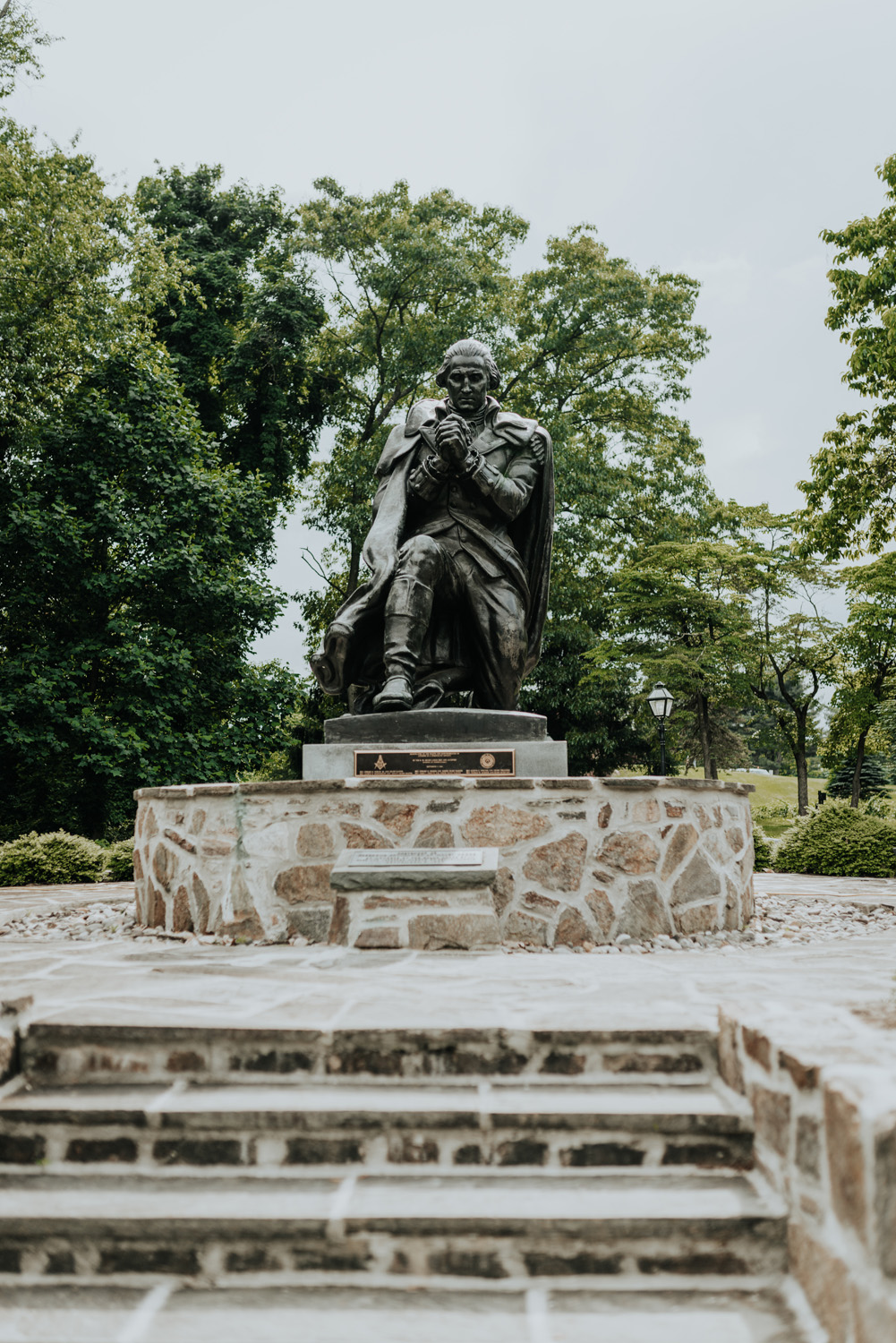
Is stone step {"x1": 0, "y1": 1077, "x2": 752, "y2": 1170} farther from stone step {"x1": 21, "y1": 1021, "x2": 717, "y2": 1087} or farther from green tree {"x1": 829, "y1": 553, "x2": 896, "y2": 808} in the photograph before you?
green tree {"x1": 829, "y1": 553, "x2": 896, "y2": 808}

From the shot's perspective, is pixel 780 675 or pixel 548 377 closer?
pixel 548 377

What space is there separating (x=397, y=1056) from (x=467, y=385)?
4387 millimetres

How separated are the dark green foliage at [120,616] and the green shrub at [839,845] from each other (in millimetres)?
8285

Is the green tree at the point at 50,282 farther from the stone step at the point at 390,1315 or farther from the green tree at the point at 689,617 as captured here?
the stone step at the point at 390,1315

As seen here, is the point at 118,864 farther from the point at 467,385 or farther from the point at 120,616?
the point at 467,385

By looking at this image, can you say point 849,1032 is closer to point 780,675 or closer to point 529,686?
point 529,686

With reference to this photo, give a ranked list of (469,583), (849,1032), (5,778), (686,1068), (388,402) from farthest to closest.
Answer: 1. (388,402)
2. (5,778)
3. (469,583)
4. (686,1068)
5. (849,1032)

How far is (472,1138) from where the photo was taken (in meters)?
2.20

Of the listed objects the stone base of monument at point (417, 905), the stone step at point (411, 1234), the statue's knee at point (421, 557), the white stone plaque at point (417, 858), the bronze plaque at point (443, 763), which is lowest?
the stone step at point (411, 1234)

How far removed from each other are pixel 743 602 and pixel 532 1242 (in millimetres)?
19758

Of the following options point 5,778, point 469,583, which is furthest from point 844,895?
point 5,778

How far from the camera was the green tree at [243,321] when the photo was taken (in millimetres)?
18281

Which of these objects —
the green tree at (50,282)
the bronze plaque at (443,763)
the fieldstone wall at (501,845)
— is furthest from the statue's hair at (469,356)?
the green tree at (50,282)

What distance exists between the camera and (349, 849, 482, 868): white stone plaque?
4.12 m
